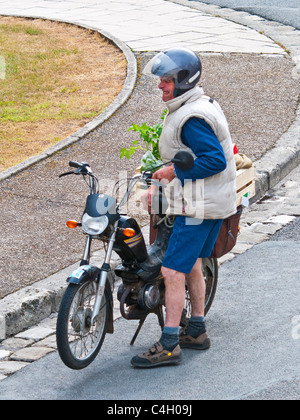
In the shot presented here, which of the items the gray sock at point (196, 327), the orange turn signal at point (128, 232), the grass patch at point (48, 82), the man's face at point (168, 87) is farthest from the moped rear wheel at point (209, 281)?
the grass patch at point (48, 82)

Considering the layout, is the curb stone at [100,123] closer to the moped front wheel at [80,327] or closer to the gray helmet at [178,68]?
the moped front wheel at [80,327]

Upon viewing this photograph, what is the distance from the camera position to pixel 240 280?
6.27 metres

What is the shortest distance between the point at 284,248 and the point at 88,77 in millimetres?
5983

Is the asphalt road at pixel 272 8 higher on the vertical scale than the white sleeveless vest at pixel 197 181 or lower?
lower

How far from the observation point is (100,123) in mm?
9875

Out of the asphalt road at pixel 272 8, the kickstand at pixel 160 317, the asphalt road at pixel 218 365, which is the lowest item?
the asphalt road at pixel 272 8

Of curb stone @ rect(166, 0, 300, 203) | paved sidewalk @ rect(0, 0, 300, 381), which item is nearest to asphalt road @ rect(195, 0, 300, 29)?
paved sidewalk @ rect(0, 0, 300, 381)

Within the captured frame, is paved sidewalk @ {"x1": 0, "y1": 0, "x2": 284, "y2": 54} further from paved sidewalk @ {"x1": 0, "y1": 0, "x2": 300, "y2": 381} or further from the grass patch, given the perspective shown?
the grass patch

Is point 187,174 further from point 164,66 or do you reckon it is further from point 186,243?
point 164,66

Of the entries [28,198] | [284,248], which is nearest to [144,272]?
[284,248]

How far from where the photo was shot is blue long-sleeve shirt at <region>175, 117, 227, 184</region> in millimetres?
4699

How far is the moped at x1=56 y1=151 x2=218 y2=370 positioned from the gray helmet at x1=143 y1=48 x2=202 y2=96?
0.47 metres

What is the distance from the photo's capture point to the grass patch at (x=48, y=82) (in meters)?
9.97
